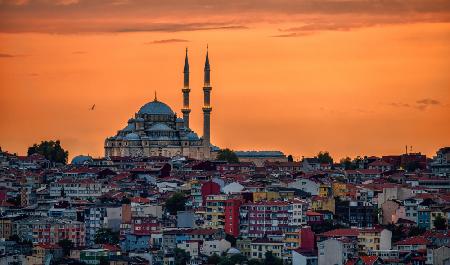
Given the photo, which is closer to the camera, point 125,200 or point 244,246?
point 244,246

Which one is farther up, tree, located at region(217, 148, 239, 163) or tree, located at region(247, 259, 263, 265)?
tree, located at region(217, 148, 239, 163)

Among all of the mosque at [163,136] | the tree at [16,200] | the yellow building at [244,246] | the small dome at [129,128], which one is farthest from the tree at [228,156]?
the yellow building at [244,246]

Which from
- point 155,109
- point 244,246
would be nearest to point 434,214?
point 244,246

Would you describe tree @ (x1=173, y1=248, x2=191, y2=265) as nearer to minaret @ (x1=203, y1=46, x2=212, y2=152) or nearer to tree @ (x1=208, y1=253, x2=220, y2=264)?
tree @ (x1=208, y1=253, x2=220, y2=264)

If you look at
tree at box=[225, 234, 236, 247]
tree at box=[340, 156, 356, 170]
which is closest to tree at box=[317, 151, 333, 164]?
tree at box=[340, 156, 356, 170]

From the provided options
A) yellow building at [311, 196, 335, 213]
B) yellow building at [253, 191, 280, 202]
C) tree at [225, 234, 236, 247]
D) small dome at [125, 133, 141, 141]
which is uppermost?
small dome at [125, 133, 141, 141]

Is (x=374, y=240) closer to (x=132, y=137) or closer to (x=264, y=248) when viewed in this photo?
(x=264, y=248)
